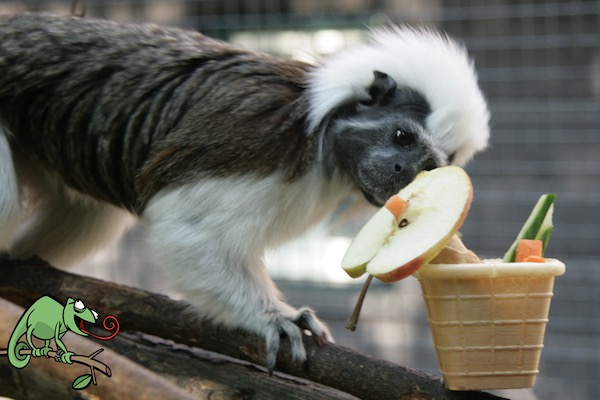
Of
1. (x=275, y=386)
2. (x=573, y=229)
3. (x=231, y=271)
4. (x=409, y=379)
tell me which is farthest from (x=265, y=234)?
(x=573, y=229)

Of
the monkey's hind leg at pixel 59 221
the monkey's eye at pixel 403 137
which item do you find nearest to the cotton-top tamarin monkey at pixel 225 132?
the monkey's eye at pixel 403 137

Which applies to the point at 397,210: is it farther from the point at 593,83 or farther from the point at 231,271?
the point at 593,83

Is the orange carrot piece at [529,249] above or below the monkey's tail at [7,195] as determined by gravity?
above

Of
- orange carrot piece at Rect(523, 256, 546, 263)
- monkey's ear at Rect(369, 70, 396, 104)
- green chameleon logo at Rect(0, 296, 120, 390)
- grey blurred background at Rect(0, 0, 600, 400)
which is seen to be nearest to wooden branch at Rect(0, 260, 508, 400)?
orange carrot piece at Rect(523, 256, 546, 263)

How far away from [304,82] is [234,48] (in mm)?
300

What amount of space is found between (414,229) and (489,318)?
26cm

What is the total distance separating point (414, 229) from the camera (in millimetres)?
1865

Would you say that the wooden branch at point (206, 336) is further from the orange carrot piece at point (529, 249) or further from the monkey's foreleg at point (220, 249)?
the orange carrot piece at point (529, 249)

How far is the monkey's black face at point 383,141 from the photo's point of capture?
7.77 ft

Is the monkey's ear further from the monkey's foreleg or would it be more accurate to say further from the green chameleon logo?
the green chameleon logo

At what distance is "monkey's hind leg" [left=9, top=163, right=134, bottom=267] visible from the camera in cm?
298

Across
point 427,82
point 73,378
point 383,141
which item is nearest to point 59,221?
point 383,141

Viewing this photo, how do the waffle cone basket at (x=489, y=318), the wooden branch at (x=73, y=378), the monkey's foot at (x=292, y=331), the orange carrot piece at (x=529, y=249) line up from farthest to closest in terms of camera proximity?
1. the monkey's foot at (x=292, y=331)
2. the orange carrot piece at (x=529, y=249)
3. the waffle cone basket at (x=489, y=318)
4. the wooden branch at (x=73, y=378)

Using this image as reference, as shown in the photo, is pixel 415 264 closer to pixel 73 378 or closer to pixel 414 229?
pixel 414 229
